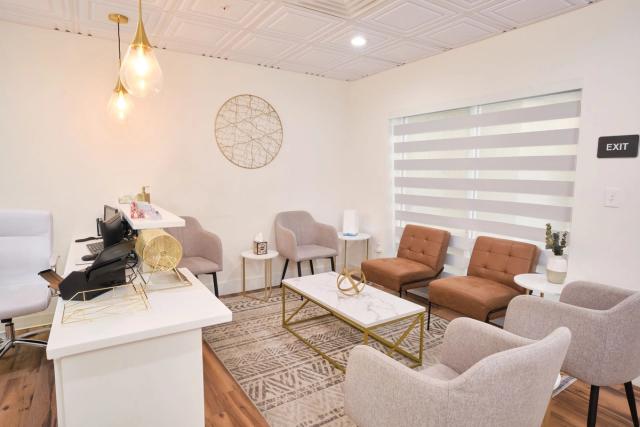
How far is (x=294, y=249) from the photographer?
4.14m

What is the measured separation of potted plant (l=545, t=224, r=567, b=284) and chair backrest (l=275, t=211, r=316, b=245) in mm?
2587

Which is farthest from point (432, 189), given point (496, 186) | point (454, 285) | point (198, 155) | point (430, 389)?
point (430, 389)

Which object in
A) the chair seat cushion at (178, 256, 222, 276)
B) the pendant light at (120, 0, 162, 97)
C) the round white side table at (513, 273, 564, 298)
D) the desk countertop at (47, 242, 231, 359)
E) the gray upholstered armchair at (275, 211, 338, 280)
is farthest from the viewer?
the gray upholstered armchair at (275, 211, 338, 280)

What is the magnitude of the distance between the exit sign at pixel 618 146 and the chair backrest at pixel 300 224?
2.98 m

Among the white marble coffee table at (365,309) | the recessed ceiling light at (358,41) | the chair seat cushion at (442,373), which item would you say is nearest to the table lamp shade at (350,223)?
the white marble coffee table at (365,309)

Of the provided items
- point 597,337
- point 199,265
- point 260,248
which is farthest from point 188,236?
point 597,337

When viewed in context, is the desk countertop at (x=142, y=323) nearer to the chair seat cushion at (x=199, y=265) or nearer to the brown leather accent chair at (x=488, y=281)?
the chair seat cushion at (x=199, y=265)

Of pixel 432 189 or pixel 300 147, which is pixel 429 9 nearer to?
pixel 432 189

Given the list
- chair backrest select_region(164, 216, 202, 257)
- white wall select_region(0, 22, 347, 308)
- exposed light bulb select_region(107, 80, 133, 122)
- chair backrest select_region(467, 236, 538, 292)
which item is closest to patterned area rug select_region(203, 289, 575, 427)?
chair backrest select_region(467, 236, 538, 292)

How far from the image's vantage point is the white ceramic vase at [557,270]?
2.60 metres

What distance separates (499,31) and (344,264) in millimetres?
3217

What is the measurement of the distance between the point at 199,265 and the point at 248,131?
5.29ft

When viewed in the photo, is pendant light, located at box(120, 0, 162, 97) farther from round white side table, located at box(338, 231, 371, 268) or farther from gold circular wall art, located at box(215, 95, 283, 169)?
round white side table, located at box(338, 231, 371, 268)

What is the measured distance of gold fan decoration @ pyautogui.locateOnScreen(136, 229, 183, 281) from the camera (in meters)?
1.84
